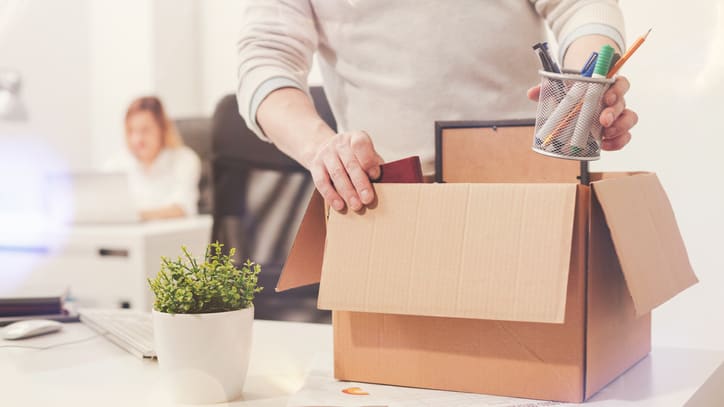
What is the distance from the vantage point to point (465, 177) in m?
0.98

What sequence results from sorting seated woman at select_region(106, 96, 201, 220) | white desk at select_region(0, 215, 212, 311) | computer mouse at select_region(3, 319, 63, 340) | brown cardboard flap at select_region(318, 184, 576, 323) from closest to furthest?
1. brown cardboard flap at select_region(318, 184, 576, 323)
2. computer mouse at select_region(3, 319, 63, 340)
3. white desk at select_region(0, 215, 212, 311)
4. seated woman at select_region(106, 96, 201, 220)

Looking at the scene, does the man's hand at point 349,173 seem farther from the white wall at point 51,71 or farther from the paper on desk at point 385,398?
the white wall at point 51,71

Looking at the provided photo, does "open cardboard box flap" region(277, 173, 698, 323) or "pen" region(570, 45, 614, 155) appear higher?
"pen" region(570, 45, 614, 155)

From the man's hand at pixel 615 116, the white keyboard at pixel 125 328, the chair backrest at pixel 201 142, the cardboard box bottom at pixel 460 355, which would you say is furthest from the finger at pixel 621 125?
Result: the chair backrest at pixel 201 142

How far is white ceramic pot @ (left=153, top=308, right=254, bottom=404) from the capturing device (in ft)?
2.43

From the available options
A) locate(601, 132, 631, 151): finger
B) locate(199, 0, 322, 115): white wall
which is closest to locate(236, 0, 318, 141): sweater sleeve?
locate(601, 132, 631, 151): finger

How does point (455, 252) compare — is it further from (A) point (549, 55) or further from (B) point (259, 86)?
(B) point (259, 86)

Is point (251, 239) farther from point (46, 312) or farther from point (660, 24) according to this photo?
point (660, 24)

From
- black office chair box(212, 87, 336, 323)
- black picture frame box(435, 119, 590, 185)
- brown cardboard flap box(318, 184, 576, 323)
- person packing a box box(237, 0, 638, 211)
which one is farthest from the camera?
black office chair box(212, 87, 336, 323)

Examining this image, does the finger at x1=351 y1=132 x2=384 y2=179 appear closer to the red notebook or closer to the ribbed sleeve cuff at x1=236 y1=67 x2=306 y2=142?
the red notebook

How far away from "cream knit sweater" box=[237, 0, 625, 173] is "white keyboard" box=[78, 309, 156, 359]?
33 cm

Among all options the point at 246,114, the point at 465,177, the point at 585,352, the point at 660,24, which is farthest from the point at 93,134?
the point at 585,352

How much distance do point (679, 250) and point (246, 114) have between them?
624mm

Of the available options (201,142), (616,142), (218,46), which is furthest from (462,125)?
(218,46)
